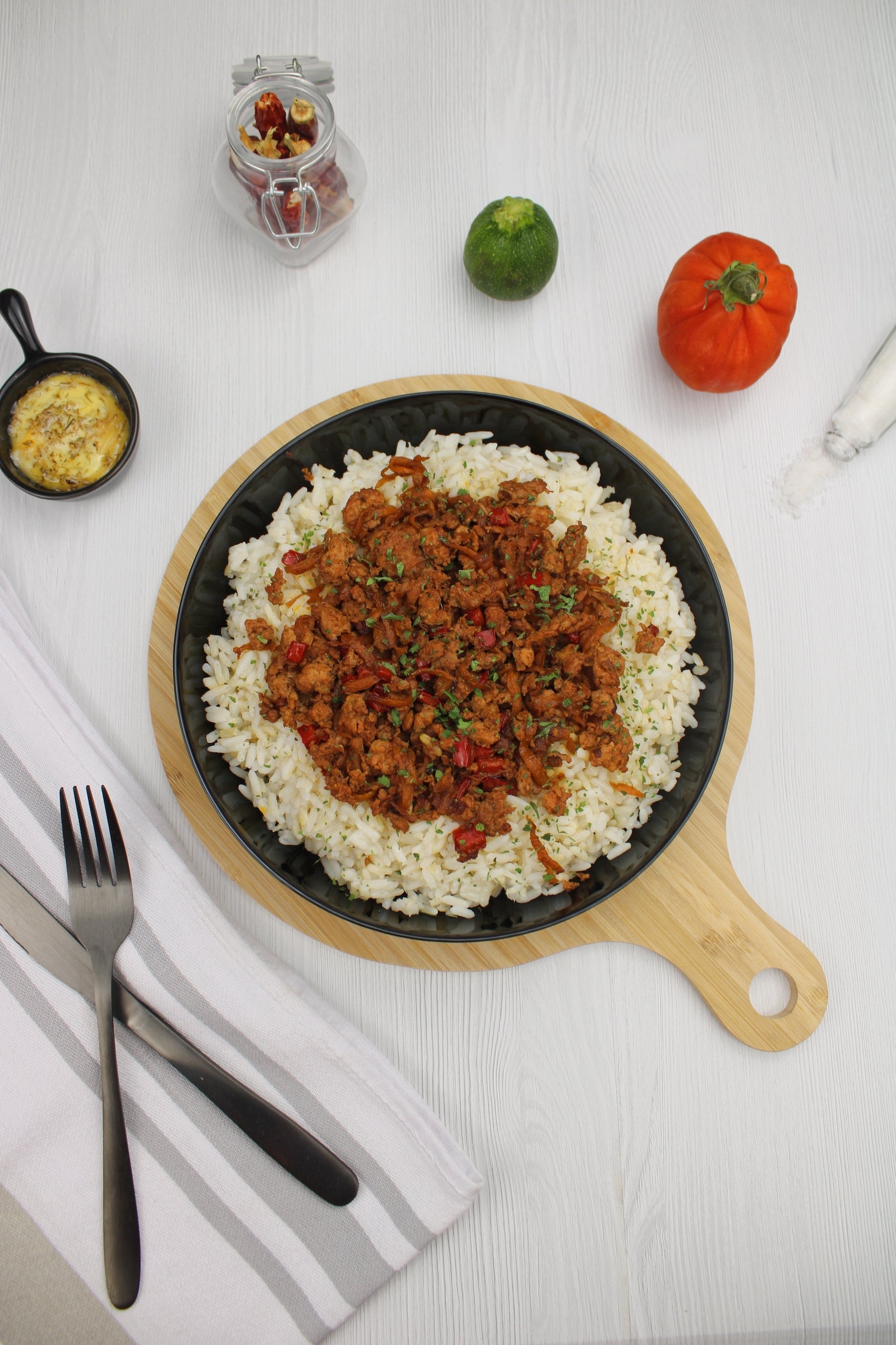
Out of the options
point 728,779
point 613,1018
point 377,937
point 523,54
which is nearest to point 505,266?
point 523,54

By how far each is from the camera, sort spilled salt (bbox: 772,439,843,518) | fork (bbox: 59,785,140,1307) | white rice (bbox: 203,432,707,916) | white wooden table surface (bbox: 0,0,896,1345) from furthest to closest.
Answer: spilled salt (bbox: 772,439,843,518), white wooden table surface (bbox: 0,0,896,1345), white rice (bbox: 203,432,707,916), fork (bbox: 59,785,140,1307)

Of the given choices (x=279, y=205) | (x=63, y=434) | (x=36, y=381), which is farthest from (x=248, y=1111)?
(x=279, y=205)

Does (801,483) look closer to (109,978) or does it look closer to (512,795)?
(512,795)

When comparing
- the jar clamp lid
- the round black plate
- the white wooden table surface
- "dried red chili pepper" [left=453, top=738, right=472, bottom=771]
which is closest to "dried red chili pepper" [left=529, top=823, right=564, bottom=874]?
the round black plate

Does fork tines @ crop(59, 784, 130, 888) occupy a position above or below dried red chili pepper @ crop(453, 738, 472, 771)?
below

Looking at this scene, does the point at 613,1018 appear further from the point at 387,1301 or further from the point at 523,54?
the point at 523,54

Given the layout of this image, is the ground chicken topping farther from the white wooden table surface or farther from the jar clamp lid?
the jar clamp lid

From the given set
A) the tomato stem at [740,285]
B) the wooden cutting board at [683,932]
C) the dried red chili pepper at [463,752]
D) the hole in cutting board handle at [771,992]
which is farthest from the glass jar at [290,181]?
the hole in cutting board handle at [771,992]
